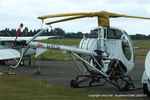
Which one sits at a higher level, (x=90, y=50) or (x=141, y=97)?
(x=90, y=50)

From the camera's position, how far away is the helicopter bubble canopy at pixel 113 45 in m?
14.4

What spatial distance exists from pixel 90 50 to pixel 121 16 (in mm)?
2229

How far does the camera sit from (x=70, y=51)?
13.4 meters

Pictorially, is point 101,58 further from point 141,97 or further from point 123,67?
point 141,97

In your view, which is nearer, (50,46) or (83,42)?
(50,46)

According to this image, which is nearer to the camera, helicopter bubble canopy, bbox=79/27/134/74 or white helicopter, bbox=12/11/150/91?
white helicopter, bbox=12/11/150/91

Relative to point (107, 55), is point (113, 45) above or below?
above

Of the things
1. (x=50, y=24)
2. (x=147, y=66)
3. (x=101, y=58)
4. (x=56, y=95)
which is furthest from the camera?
(x=101, y=58)

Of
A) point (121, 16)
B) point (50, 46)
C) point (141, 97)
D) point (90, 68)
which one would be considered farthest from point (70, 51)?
point (141, 97)

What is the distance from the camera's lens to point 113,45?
47.9 feet

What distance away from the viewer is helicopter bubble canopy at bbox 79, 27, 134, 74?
1443 cm

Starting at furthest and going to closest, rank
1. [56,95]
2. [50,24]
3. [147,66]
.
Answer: [50,24] < [56,95] < [147,66]

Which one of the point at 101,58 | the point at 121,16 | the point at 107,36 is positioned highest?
the point at 121,16

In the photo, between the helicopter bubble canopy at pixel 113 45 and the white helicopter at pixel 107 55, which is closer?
the white helicopter at pixel 107 55
